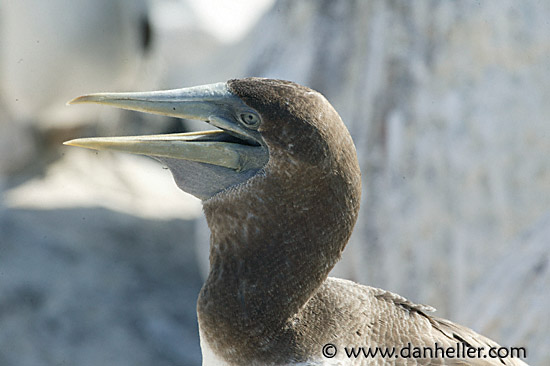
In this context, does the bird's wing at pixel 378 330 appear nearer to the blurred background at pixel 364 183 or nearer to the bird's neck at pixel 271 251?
the bird's neck at pixel 271 251

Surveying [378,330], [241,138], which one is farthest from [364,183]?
[241,138]

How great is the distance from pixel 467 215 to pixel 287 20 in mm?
2032

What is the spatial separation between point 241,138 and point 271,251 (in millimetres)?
375

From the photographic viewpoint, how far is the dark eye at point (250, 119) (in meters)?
2.32

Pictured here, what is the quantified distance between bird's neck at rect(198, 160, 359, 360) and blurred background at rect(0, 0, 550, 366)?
164 cm

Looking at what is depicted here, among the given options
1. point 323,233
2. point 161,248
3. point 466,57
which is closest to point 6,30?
point 161,248

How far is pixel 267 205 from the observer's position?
91.0 inches

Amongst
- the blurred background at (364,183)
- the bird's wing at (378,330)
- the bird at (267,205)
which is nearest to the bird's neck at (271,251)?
the bird at (267,205)

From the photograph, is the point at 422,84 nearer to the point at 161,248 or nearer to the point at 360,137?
the point at 360,137

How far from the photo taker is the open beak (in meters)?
2.34

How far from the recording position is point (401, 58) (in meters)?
5.00

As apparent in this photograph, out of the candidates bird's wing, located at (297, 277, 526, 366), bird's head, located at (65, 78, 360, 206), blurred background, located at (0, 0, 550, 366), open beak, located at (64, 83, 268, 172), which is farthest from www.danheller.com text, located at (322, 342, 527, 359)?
blurred background, located at (0, 0, 550, 366)

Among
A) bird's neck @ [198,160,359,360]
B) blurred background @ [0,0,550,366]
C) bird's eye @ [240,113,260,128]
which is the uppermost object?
blurred background @ [0,0,550,366]

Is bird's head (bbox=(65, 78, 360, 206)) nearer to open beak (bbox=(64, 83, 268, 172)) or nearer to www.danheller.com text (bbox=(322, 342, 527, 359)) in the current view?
open beak (bbox=(64, 83, 268, 172))
